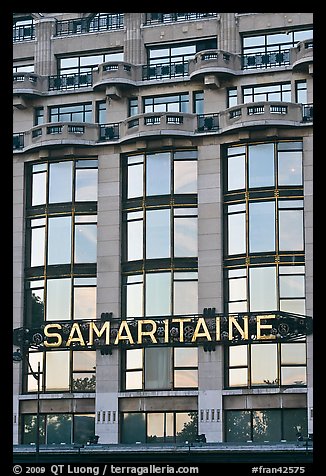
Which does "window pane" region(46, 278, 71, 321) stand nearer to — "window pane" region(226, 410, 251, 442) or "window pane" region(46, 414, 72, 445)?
"window pane" region(46, 414, 72, 445)

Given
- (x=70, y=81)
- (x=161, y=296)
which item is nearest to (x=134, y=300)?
(x=161, y=296)

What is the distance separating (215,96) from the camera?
46.1 meters

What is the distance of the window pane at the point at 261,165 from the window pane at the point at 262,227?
2.85ft

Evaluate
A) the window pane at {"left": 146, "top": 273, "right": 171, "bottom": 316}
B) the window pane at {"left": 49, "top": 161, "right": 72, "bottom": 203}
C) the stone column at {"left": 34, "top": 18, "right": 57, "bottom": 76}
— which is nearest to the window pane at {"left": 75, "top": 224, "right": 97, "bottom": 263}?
the window pane at {"left": 49, "top": 161, "right": 72, "bottom": 203}

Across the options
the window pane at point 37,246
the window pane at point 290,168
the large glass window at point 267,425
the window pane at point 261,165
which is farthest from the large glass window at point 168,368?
the window pane at point 290,168

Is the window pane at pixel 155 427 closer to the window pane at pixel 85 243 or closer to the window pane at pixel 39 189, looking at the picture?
the window pane at pixel 85 243

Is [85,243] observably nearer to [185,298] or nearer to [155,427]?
[185,298]

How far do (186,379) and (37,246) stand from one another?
7.85 m

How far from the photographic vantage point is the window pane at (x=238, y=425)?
43.0 m

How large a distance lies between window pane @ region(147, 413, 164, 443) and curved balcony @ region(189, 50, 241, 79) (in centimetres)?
1307
